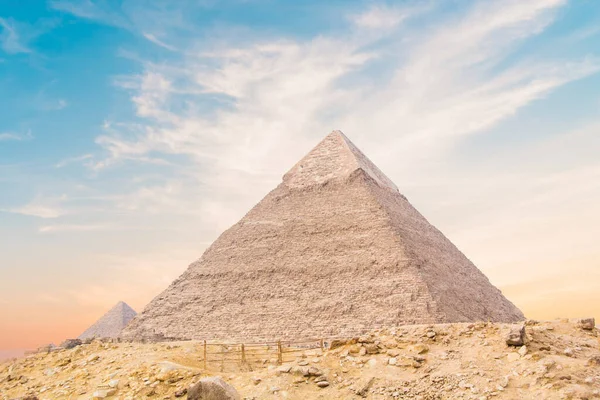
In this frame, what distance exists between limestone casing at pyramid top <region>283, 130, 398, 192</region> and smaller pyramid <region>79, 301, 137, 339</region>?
2765 cm

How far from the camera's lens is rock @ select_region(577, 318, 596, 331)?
42.0ft

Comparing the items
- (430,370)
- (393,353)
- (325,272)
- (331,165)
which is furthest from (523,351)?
(331,165)

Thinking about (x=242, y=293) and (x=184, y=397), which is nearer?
(x=184, y=397)

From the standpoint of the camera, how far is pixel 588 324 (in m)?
12.8

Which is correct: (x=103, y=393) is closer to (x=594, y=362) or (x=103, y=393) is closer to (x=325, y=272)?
(x=594, y=362)

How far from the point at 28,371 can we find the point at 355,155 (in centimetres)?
2452

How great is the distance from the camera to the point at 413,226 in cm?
3444

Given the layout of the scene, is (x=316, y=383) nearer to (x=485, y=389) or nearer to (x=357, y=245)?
(x=485, y=389)

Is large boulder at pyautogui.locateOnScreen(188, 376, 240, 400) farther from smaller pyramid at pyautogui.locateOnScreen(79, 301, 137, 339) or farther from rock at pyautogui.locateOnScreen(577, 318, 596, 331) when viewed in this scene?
smaller pyramid at pyautogui.locateOnScreen(79, 301, 137, 339)

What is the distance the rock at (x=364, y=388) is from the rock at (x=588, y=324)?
230 inches

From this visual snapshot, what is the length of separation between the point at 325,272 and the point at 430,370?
62.5 feet

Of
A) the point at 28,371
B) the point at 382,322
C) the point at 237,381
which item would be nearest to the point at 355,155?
the point at 382,322

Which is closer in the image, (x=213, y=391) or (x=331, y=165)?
(x=213, y=391)

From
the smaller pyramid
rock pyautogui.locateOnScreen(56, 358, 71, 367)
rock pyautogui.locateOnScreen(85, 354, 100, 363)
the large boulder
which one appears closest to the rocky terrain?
the large boulder
